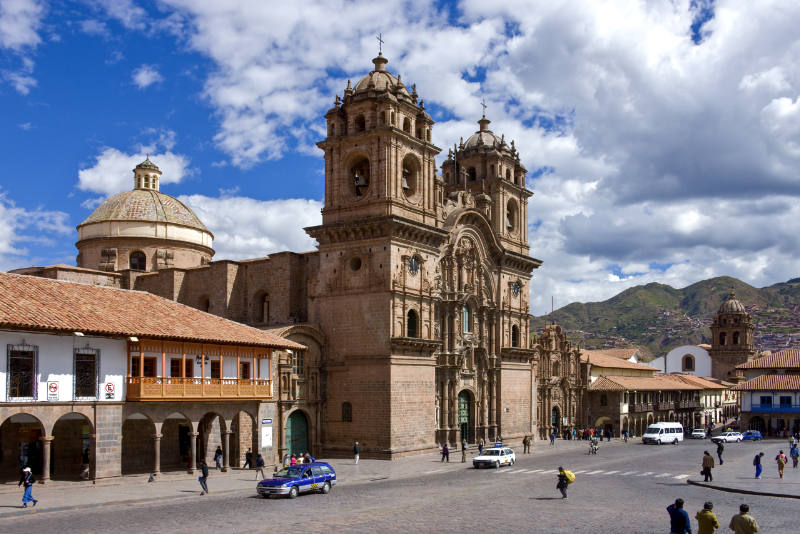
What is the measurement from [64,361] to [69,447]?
6.86m

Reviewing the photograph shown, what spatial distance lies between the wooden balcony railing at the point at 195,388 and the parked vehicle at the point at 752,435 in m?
51.1

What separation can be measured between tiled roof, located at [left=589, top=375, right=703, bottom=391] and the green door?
3957 cm

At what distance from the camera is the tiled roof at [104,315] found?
1267 inches

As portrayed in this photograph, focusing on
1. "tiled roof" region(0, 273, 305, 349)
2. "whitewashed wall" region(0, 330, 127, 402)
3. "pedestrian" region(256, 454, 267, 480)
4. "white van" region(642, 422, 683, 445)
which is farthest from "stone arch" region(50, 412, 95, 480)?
"white van" region(642, 422, 683, 445)

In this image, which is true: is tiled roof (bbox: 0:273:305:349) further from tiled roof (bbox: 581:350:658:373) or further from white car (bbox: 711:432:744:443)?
tiled roof (bbox: 581:350:658:373)

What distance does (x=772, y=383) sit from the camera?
79.2 metres

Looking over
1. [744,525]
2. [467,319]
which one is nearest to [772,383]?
[467,319]

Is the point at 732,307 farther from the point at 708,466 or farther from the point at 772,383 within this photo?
the point at 708,466

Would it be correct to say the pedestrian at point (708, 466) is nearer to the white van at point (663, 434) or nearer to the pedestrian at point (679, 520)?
the pedestrian at point (679, 520)

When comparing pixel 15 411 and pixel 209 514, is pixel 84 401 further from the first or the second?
pixel 209 514

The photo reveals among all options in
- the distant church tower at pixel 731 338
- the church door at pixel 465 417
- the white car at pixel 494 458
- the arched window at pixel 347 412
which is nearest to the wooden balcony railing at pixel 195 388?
the arched window at pixel 347 412

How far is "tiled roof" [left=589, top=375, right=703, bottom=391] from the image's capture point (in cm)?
7977

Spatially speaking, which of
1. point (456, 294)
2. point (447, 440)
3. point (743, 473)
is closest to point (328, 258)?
point (456, 294)

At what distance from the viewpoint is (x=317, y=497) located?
31.3 m
